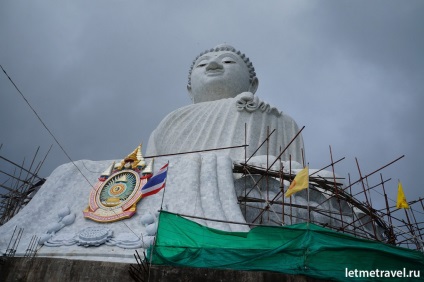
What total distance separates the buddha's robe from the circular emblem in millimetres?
2483

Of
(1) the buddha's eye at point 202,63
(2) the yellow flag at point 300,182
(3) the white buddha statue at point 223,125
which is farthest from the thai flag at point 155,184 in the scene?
(1) the buddha's eye at point 202,63

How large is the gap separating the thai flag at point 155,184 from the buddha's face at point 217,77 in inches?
213

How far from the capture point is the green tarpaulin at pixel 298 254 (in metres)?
4.66

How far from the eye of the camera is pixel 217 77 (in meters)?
12.0

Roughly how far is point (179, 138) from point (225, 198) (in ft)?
12.0

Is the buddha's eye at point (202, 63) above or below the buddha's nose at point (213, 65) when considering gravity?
above

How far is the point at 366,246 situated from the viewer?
4.75 metres

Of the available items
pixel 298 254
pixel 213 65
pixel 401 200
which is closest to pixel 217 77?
pixel 213 65

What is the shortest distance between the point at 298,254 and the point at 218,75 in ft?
26.4

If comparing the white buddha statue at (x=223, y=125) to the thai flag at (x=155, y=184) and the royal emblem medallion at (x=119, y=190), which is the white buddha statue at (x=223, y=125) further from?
the thai flag at (x=155, y=184)

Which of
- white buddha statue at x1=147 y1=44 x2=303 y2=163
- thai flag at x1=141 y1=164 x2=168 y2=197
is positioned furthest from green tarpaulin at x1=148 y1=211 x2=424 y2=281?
white buddha statue at x1=147 y1=44 x2=303 y2=163

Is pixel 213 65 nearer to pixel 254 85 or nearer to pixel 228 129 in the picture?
pixel 254 85

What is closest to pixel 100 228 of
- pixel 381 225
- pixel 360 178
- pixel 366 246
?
pixel 366 246

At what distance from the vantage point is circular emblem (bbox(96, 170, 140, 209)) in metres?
6.96
